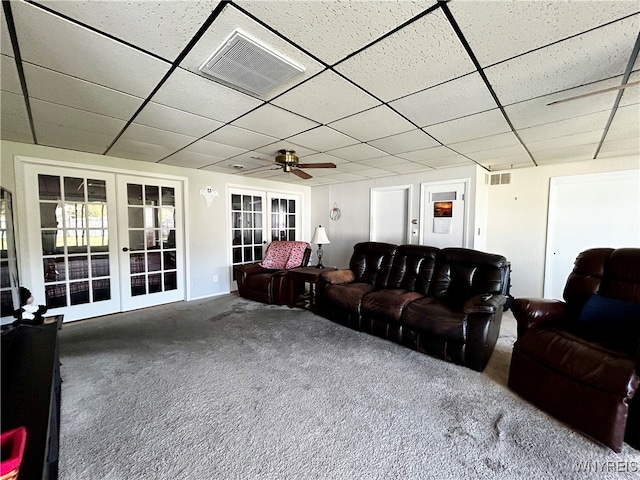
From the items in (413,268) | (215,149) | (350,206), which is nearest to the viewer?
(215,149)

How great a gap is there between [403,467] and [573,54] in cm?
246

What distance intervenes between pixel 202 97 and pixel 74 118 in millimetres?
1377

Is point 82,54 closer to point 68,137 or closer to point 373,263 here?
point 68,137

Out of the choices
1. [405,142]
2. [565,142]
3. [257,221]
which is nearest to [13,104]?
[405,142]

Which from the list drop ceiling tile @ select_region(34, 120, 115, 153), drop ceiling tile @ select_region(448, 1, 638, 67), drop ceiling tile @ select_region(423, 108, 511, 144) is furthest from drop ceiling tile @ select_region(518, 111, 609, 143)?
drop ceiling tile @ select_region(34, 120, 115, 153)

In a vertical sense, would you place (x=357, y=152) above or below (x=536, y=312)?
above

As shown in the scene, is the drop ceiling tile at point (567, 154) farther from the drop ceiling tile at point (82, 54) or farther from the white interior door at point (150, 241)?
the white interior door at point (150, 241)

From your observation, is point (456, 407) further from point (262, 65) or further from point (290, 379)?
point (262, 65)

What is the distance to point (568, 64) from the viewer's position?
1588mm

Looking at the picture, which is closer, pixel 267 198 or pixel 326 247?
pixel 267 198

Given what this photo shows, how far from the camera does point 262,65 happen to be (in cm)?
159

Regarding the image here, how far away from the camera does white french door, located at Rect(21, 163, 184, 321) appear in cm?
332

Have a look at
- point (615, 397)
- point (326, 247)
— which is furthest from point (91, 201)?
point (615, 397)

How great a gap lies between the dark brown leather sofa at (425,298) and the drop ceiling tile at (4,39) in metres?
3.32
